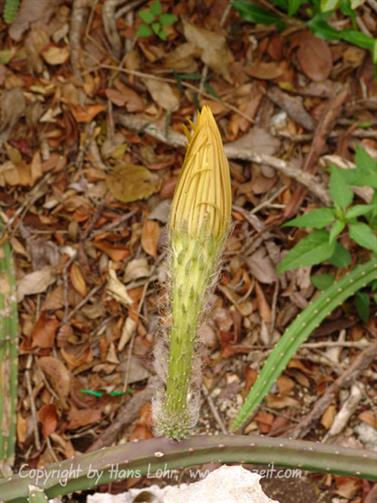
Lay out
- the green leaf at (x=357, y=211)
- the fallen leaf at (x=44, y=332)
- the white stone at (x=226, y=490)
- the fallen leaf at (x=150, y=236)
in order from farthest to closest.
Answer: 1. the fallen leaf at (x=150, y=236)
2. the fallen leaf at (x=44, y=332)
3. the green leaf at (x=357, y=211)
4. the white stone at (x=226, y=490)

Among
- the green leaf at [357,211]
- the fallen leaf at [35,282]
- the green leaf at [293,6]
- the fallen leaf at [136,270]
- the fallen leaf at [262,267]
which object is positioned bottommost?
the fallen leaf at [35,282]

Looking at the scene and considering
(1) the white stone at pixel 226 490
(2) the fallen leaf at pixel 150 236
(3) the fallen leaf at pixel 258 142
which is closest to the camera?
(1) the white stone at pixel 226 490

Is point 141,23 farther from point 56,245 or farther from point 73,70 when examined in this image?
point 56,245

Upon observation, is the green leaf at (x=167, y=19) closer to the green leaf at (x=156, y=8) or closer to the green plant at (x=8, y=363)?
the green leaf at (x=156, y=8)

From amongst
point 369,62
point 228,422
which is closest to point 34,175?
point 228,422

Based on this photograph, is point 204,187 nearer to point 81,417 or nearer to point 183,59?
point 81,417

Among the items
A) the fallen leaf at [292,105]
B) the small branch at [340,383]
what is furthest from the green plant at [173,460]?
the fallen leaf at [292,105]

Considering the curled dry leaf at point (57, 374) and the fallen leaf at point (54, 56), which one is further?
the fallen leaf at point (54, 56)

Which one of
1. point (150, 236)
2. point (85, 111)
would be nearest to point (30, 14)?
point (85, 111)
